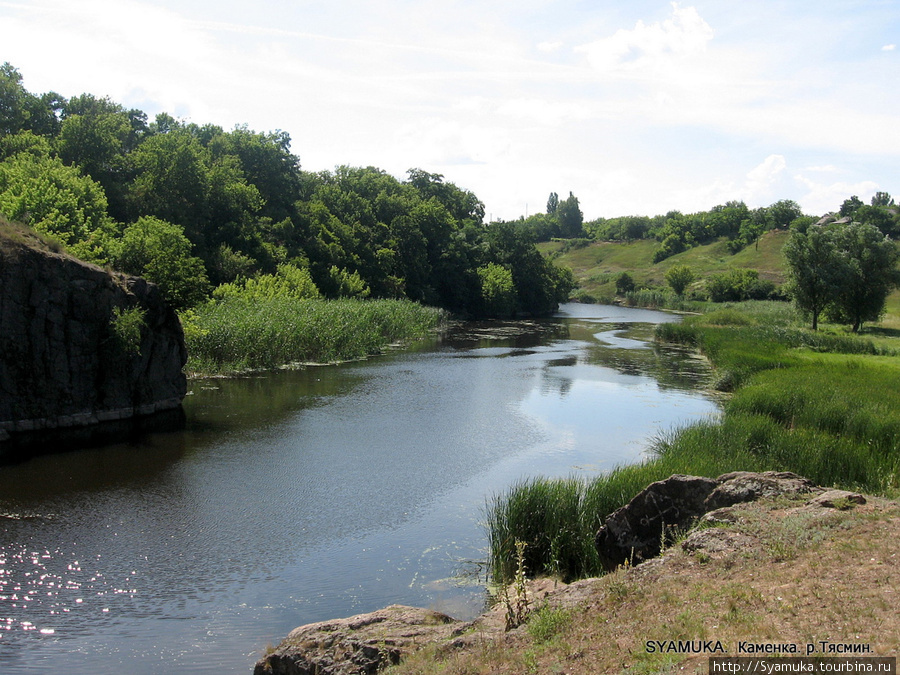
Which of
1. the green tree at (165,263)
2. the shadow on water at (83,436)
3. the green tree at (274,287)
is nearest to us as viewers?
the shadow on water at (83,436)

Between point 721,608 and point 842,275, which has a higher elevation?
point 842,275

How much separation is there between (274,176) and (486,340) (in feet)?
95.9

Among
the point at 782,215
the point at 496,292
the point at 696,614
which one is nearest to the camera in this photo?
the point at 696,614

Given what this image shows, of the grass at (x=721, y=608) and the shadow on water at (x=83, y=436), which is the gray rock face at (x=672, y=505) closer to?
the grass at (x=721, y=608)

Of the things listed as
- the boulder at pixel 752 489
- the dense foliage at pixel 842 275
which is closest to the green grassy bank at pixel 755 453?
the boulder at pixel 752 489

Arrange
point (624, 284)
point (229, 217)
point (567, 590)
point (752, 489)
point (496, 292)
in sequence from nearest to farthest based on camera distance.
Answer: point (567, 590) → point (752, 489) → point (229, 217) → point (496, 292) → point (624, 284)

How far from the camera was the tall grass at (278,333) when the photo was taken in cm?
3170

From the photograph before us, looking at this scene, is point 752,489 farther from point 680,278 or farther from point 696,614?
point 680,278

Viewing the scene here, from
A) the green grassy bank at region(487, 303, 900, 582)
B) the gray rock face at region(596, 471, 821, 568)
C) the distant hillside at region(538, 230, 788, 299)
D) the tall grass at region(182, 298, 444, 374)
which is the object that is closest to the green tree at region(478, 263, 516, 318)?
the tall grass at region(182, 298, 444, 374)

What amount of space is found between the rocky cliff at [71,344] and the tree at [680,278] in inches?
4163

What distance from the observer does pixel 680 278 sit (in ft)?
390

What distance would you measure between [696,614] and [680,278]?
119 m

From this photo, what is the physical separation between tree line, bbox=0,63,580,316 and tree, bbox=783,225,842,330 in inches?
1391

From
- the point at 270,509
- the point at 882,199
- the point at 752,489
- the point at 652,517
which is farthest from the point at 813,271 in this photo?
the point at 882,199
